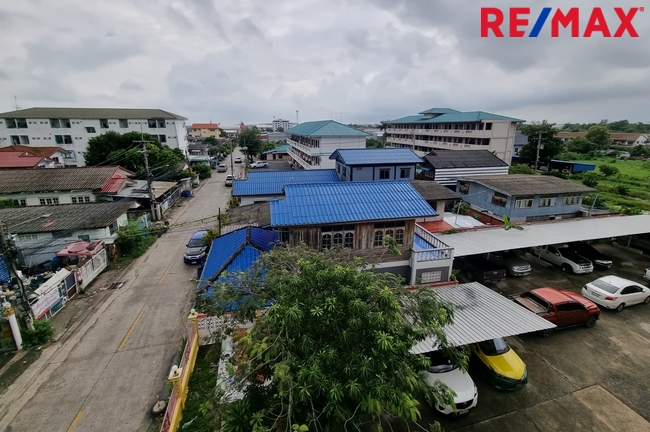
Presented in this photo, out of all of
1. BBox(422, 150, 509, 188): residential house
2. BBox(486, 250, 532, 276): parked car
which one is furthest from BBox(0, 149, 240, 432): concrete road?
BBox(422, 150, 509, 188): residential house

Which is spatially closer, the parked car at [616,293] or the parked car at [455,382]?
the parked car at [455,382]

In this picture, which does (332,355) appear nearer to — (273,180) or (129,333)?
(129,333)

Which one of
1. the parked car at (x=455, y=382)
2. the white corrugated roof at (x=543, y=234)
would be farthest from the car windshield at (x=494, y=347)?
the white corrugated roof at (x=543, y=234)

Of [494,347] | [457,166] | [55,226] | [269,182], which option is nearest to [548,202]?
[457,166]

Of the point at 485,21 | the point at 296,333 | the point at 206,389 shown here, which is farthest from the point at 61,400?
the point at 485,21

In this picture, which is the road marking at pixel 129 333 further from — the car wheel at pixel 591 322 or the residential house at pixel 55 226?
the car wheel at pixel 591 322
